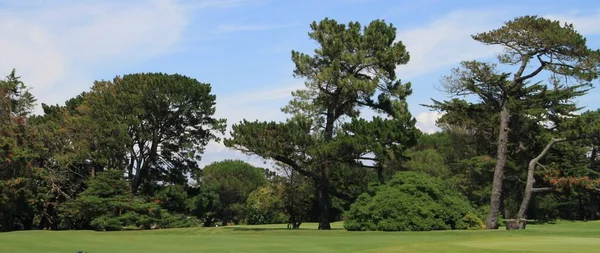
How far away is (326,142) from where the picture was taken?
4125 centimetres

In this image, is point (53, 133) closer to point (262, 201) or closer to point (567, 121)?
point (262, 201)

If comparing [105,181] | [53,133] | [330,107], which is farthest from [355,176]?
[53,133]

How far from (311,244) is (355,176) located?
23.7 m

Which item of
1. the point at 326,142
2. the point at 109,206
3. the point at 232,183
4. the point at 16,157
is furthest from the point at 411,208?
the point at 232,183

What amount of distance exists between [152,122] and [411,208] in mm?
23793

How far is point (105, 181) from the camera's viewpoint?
4462cm

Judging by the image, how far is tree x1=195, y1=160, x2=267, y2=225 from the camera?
88569mm

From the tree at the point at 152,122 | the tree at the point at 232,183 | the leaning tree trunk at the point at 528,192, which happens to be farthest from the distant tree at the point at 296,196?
the tree at the point at 232,183

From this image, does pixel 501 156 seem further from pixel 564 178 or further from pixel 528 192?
pixel 564 178

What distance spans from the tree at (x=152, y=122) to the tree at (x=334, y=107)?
11.6 m

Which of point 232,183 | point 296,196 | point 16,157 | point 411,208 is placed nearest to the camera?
point 411,208

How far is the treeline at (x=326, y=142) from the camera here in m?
40.2

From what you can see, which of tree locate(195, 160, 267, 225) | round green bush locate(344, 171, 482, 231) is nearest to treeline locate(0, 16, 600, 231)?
round green bush locate(344, 171, 482, 231)

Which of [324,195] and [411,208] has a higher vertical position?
[324,195]
